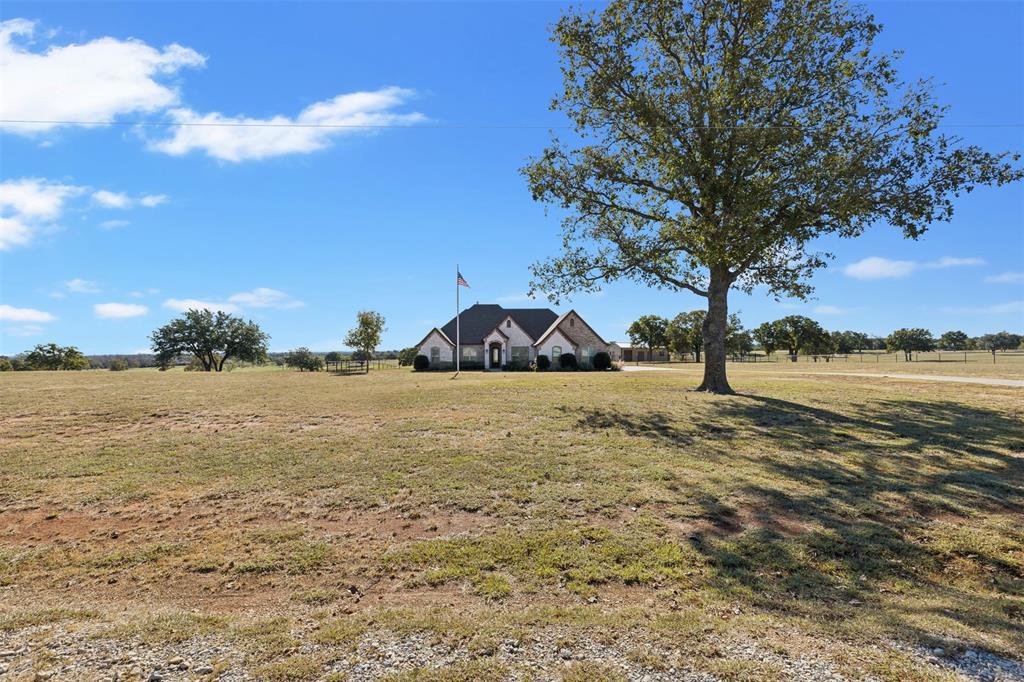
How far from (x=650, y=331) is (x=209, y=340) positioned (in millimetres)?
71538

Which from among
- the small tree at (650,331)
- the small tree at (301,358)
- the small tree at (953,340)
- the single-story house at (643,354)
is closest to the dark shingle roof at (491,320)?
the small tree at (301,358)

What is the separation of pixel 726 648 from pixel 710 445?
7653 mm

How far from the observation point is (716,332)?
64.4 feet

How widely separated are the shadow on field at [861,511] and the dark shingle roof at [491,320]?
38.1 meters

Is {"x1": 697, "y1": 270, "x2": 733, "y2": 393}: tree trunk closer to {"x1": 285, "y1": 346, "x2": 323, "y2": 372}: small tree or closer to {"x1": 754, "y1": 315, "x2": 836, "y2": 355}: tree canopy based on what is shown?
{"x1": 285, "y1": 346, "x2": 323, "y2": 372}: small tree

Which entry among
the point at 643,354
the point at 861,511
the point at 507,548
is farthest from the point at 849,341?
the point at 507,548

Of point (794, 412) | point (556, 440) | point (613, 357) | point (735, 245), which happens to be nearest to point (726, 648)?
point (556, 440)

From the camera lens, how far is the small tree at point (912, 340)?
107 m

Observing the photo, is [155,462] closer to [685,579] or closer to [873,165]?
[685,579]

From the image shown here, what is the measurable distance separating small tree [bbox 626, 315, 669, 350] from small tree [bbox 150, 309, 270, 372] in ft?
210

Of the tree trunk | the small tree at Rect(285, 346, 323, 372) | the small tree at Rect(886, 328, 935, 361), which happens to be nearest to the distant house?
the small tree at Rect(285, 346, 323, 372)

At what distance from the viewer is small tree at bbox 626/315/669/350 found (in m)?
97.7

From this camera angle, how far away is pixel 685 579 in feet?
17.5

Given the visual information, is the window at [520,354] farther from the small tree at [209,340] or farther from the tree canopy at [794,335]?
the tree canopy at [794,335]
